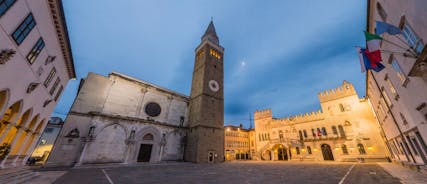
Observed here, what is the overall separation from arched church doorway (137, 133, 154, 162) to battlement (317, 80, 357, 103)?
106 feet

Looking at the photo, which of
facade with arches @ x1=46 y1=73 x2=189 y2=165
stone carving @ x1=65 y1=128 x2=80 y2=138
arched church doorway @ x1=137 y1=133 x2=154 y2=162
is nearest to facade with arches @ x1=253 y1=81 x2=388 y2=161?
facade with arches @ x1=46 y1=73 x2=189 y2=165

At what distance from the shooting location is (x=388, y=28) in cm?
564

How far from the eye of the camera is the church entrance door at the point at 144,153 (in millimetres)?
19737

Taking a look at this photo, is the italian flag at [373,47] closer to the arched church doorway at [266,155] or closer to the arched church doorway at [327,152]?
the arched church doorway at [327,152]

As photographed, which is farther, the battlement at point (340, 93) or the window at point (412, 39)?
the battlement at point (340, 93)

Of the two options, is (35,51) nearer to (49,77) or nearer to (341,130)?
(49,77)

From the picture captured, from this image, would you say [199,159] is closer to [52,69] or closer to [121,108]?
[121,108]

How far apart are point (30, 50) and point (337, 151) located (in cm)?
3882

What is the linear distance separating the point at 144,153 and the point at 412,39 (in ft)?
82.2

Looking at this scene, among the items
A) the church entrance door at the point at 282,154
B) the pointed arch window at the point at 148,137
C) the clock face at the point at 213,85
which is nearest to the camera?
the pointed arch window at the point at 148,137

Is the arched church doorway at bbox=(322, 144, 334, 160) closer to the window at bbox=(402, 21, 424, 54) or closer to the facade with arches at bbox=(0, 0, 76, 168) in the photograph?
the window at bbox=(402, 21, 424, 54)

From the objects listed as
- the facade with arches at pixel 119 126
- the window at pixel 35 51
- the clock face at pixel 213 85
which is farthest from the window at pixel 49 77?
the clock face at pixel 213 85

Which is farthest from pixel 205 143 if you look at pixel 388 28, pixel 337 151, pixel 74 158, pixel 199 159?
pixel 337 151

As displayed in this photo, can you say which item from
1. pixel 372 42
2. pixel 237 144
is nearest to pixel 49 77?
pixel 372 42
